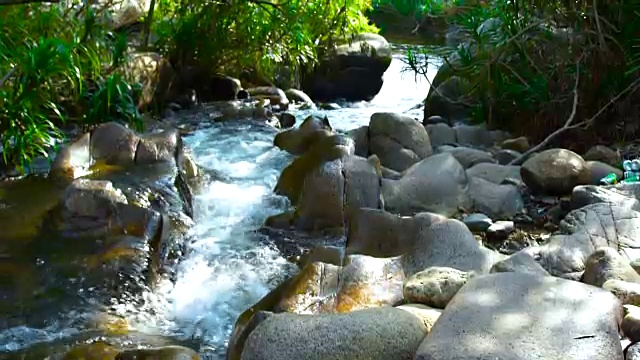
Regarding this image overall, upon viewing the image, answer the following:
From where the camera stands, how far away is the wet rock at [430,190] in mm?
5895

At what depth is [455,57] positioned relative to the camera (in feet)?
31.8

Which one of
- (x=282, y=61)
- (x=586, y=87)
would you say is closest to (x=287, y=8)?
(x=282, y=61)

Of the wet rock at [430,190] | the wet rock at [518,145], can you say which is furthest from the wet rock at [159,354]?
the wet rock at [518,145]

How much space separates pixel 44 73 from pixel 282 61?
5.27 m

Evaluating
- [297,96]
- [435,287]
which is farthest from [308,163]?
[297,96]

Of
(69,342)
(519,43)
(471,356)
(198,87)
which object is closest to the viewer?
(471,356)

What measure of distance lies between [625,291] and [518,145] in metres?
4.38

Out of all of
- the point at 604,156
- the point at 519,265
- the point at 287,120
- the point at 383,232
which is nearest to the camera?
the point at 519,265

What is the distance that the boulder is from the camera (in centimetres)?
1247

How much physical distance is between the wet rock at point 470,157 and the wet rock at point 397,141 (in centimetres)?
29

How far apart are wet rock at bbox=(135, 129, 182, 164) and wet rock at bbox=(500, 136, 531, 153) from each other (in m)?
3.21

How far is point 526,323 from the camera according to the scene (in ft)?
9.43

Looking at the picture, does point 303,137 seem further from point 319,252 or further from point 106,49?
point 319,252

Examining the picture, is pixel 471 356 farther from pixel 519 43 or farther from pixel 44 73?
pixel 519 43
